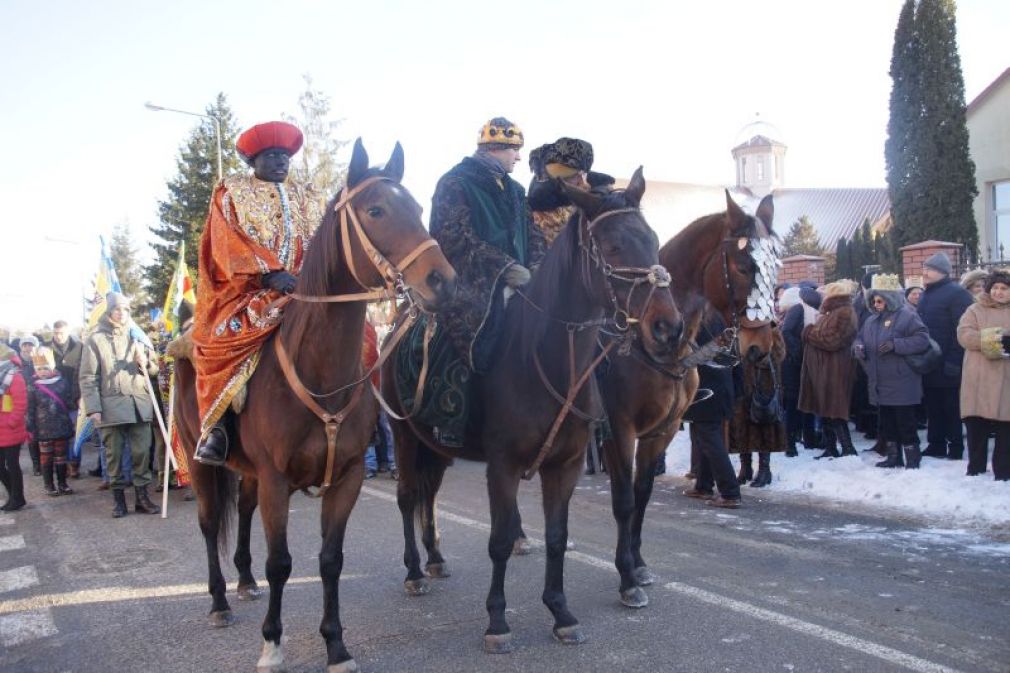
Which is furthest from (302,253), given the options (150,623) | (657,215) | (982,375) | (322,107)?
(657,215)

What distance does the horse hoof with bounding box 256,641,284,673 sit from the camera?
14.0ft

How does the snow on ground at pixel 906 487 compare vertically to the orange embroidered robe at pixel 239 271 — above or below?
below

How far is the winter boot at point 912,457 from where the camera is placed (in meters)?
9.01

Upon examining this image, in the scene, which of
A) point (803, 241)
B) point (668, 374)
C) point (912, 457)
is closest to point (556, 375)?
point (668, 374)

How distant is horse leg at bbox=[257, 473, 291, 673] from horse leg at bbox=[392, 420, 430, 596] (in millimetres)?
1423

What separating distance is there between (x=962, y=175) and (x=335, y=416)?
21579 mm

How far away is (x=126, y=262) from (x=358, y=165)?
57.6m

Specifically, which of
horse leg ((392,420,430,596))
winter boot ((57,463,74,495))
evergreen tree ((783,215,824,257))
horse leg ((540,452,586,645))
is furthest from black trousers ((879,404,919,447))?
evergreen tree ((783,215,824,257))

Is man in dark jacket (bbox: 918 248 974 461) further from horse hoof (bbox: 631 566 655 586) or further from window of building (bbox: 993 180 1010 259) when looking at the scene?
window of building (bbox: 993 180 1010 259)

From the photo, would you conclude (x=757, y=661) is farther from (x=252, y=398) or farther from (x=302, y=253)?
(x=302, y=253)

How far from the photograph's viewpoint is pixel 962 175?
21.0m

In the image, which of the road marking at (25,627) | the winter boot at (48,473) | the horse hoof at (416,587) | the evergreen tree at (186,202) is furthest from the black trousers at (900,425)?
the evergreen tree at (186,202)

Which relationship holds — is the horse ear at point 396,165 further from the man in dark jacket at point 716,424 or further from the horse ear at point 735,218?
the man in dark jacket at point 716,424

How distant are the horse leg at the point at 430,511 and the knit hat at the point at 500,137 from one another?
2.28m
